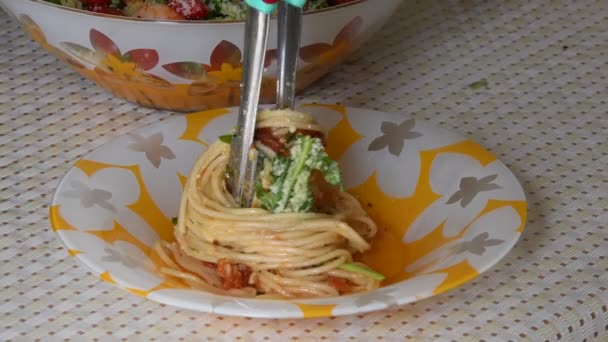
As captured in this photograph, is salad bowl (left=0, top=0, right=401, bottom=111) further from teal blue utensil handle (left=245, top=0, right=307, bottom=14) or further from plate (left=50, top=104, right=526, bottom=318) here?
teal blue utensil handle (left=245, top=0, right=307, bottom=14)

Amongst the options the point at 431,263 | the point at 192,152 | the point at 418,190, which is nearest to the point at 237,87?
the point at 192,152

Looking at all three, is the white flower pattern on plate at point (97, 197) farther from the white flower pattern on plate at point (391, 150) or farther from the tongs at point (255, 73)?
the white flower pattern on plate at point (391, 150)

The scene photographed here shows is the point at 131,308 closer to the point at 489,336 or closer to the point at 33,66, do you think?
the point at 489,336

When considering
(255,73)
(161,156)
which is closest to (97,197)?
(161,156)

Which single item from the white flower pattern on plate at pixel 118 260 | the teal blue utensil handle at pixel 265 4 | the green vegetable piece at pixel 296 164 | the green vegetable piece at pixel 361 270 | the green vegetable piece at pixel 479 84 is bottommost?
the green vegetable piece at pixel 361 270

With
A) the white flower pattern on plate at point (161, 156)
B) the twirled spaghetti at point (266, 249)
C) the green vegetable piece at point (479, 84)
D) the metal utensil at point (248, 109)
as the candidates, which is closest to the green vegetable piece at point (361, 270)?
the twirled spaghetti at point (266, 249)

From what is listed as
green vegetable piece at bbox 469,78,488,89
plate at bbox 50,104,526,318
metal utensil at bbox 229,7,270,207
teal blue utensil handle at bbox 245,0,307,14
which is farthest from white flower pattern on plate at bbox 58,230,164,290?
green vegetable piece at bbox 469,78,488,89
